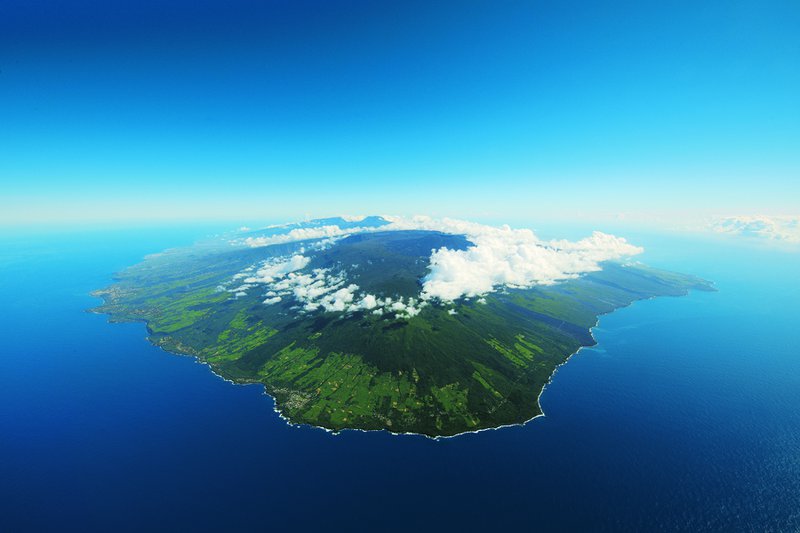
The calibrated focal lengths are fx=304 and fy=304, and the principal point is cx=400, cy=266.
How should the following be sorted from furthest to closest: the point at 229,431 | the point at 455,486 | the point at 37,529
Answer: the point at 229,431 → the point at 455,486 → the point at 37,529

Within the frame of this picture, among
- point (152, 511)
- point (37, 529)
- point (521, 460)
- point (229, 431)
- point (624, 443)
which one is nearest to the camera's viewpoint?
point (37, 529)

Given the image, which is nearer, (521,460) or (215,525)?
(215,525)

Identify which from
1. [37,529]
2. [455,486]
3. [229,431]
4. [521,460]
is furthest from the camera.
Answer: [229,431]

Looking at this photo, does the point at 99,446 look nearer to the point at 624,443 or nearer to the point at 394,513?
the point at 394,513

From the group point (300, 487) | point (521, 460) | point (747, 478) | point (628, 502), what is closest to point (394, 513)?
point (300, 487)

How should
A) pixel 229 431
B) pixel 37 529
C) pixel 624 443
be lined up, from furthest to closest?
1. pixel 229 431
2. pixel 624 443
3. pixel 37 529

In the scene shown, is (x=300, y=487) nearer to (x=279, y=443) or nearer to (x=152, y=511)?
(x=279, y=443)

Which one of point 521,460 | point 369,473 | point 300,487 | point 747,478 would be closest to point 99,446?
point 300,487

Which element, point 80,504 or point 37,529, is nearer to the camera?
point 37,529
